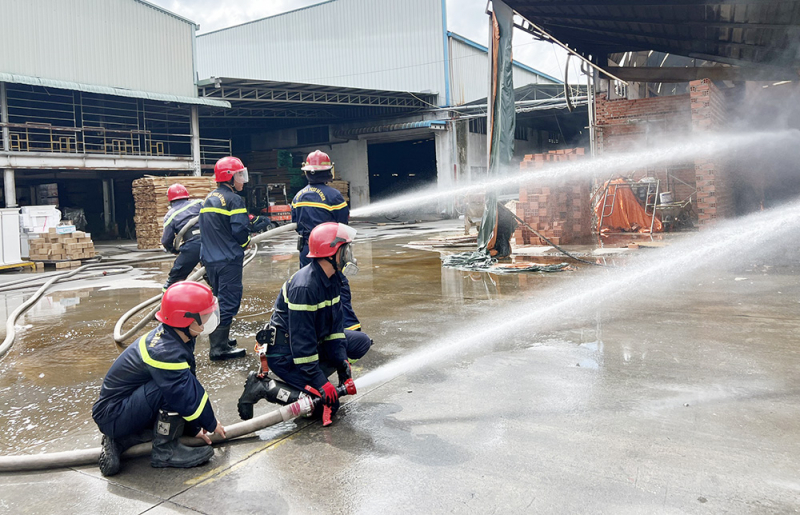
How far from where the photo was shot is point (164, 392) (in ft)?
10.7

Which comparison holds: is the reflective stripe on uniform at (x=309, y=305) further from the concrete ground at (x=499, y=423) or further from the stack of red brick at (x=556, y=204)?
the stack of red brick at (x=556, y=204)

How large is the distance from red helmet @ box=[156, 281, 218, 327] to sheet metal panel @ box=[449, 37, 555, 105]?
2956 cm

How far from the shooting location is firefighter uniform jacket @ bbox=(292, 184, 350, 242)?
573 centimetres

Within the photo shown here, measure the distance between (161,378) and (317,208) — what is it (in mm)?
2725

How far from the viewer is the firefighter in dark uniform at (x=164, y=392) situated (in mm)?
3291

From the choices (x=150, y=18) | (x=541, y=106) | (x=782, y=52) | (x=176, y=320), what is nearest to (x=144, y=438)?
(x=176, y=320)

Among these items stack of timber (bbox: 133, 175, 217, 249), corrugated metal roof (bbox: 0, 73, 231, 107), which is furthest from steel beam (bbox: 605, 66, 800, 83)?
corrugated metal roof (bbox: 0, 73, 231, 107)

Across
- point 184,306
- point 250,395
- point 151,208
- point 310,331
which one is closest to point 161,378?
point 184,306

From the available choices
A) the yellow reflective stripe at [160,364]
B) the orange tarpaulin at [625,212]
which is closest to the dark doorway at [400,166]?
the orange tarpaulin at [625,212]

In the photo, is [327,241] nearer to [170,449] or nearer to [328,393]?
[328,393]

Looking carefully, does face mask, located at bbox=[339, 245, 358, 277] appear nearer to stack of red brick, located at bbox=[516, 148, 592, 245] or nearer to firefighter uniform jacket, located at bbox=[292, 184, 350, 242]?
firefighter uniform jacket, located at bbox=[292, 184, 350, 242]

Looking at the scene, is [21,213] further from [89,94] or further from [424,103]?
[424,103]

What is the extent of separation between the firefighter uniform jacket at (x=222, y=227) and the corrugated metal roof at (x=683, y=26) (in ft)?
20.5

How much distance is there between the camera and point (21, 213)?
47.5 feet
